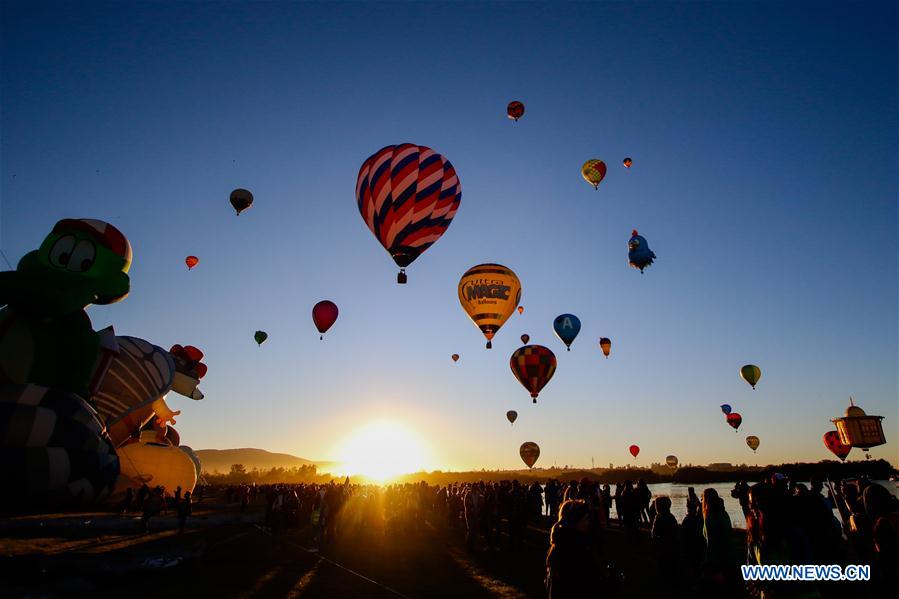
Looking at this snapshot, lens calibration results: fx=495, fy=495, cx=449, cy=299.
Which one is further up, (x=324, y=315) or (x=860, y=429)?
(x=324, y=315)

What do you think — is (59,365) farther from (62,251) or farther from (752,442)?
(752,442)

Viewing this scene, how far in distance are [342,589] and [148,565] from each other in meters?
4.50

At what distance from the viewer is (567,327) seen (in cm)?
3144

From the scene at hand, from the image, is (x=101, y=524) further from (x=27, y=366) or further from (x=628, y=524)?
(x=628, y=524)

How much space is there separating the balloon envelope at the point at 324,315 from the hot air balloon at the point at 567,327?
14.0 m

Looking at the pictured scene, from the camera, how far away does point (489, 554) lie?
12352 mm

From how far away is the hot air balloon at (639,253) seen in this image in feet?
102

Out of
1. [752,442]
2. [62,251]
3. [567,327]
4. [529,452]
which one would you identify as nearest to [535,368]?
[567,327]

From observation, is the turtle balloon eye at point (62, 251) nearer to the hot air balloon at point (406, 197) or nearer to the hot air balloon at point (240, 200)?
the hot air balloon at point (406, 197)

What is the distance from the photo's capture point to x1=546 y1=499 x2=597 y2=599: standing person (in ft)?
12.6

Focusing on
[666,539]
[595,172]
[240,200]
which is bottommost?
[666,539]

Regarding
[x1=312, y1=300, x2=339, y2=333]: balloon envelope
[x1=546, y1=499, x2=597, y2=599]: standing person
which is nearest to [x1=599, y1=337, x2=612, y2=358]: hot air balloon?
[x1=312, y1=300, x2=339, y2=333]: balloon envelope

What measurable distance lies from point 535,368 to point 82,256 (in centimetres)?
2133

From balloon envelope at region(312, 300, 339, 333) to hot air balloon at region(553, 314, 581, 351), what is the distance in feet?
46.1
